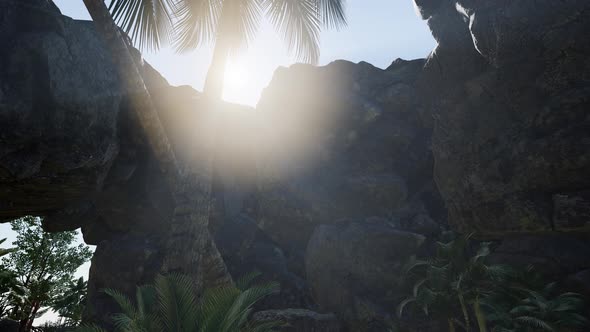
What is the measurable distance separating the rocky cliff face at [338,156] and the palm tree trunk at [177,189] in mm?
1177

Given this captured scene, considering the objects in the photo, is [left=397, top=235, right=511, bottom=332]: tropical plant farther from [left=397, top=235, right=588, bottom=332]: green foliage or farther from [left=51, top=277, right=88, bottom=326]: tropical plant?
[left=51, top=277, right=88, bottom=326]: tropical plant

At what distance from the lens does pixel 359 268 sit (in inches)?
693

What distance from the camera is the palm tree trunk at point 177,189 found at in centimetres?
720

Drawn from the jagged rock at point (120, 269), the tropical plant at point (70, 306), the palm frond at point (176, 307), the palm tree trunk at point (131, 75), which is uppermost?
the palm tree trunk at point (131, 75)

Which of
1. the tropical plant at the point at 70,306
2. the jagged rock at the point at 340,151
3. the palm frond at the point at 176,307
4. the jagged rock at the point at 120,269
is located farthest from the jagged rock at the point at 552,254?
the tropical plant at the point at 70,306

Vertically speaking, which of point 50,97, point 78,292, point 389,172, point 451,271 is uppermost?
point 50,97

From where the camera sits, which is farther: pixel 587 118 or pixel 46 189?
pixel 46 189

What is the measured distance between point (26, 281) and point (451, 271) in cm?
2844

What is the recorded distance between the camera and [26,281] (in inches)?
973

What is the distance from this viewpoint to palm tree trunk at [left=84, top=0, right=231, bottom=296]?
7203 mm

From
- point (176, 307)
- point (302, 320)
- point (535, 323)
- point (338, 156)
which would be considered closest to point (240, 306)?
point (176, 307)

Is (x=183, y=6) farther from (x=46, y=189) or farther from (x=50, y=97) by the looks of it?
(x=46, y=189)

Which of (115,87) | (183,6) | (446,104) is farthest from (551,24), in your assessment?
(115,87)

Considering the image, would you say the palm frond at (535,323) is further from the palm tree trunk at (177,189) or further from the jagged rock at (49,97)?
the jagged rock at (49,97)
